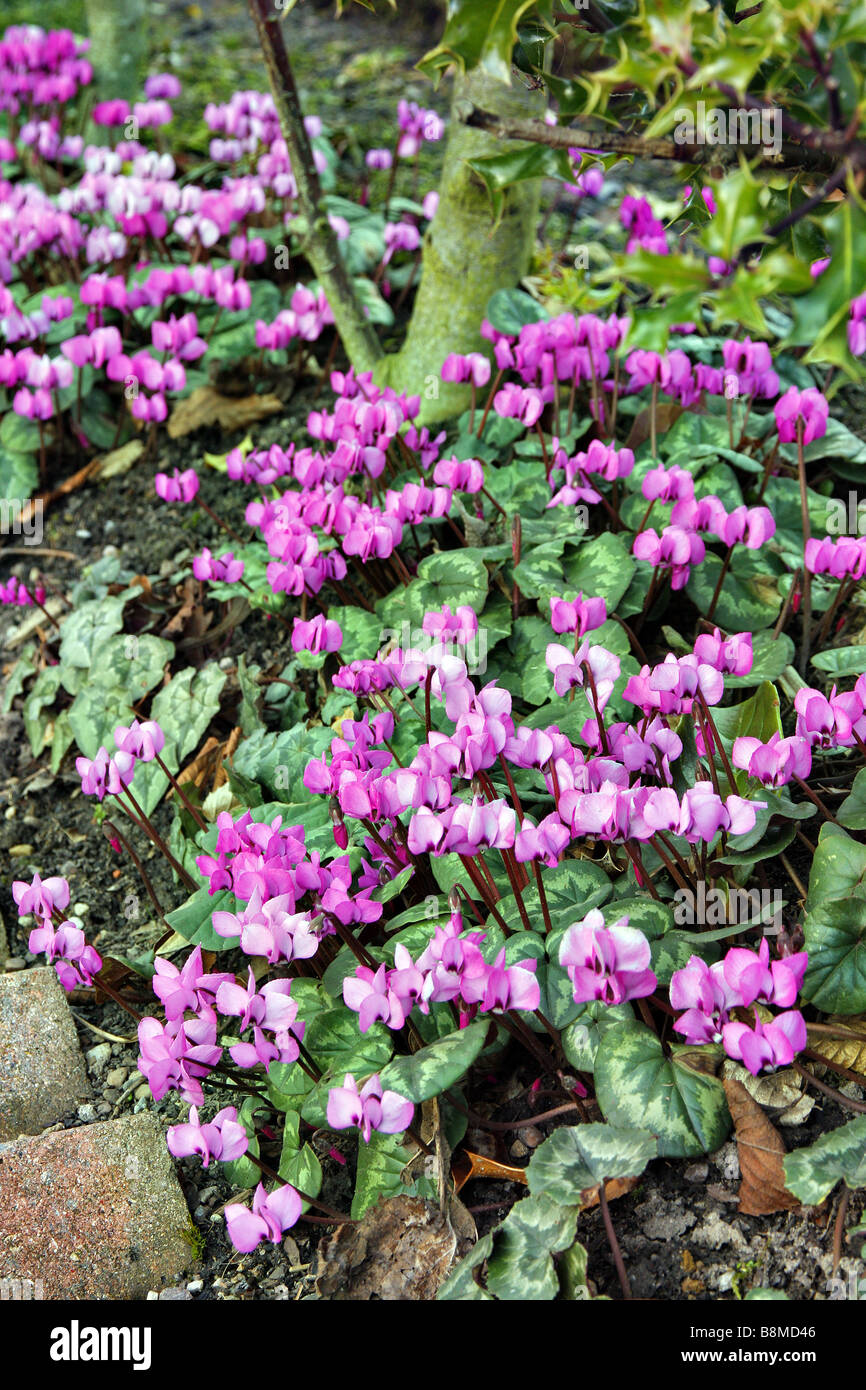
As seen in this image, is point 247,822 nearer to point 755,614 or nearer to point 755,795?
point 755,795

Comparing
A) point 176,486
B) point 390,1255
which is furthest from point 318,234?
point 390,1255

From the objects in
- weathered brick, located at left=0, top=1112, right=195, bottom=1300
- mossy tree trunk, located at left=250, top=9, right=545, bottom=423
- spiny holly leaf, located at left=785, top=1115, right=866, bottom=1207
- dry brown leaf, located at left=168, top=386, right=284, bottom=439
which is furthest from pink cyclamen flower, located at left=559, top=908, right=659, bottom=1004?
dry brown leaf, located at left=168, top=386, right=284, bottom=439

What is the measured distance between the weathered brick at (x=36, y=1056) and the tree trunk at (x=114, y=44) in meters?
4.54

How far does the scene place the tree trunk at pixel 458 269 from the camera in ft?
10.8

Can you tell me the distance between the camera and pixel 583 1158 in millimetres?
1600

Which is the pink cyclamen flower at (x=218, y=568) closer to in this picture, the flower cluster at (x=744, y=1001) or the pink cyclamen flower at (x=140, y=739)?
the pink cyclamen flower at (x=140, y=739)

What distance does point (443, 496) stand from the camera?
2459 millimetres

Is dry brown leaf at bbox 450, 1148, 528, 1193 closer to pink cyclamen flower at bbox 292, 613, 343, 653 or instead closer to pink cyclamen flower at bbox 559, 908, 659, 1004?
pink cyclamen flower at bbox 559, 908, 659, 1004

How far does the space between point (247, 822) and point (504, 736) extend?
47cm

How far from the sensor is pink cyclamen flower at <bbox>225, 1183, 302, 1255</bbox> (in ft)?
5.03

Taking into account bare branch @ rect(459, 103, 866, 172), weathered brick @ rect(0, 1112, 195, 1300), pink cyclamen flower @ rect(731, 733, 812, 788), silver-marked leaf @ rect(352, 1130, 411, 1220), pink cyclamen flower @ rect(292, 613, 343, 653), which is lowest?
weathered brick @ rect(0, 1112, 195, 1300)

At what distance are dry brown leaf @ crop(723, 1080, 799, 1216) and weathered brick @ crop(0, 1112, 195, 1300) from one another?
34.7 inches

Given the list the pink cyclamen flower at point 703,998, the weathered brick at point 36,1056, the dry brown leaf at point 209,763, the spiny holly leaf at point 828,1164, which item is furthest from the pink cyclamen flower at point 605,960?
the dry brown leaf at point 209,763
